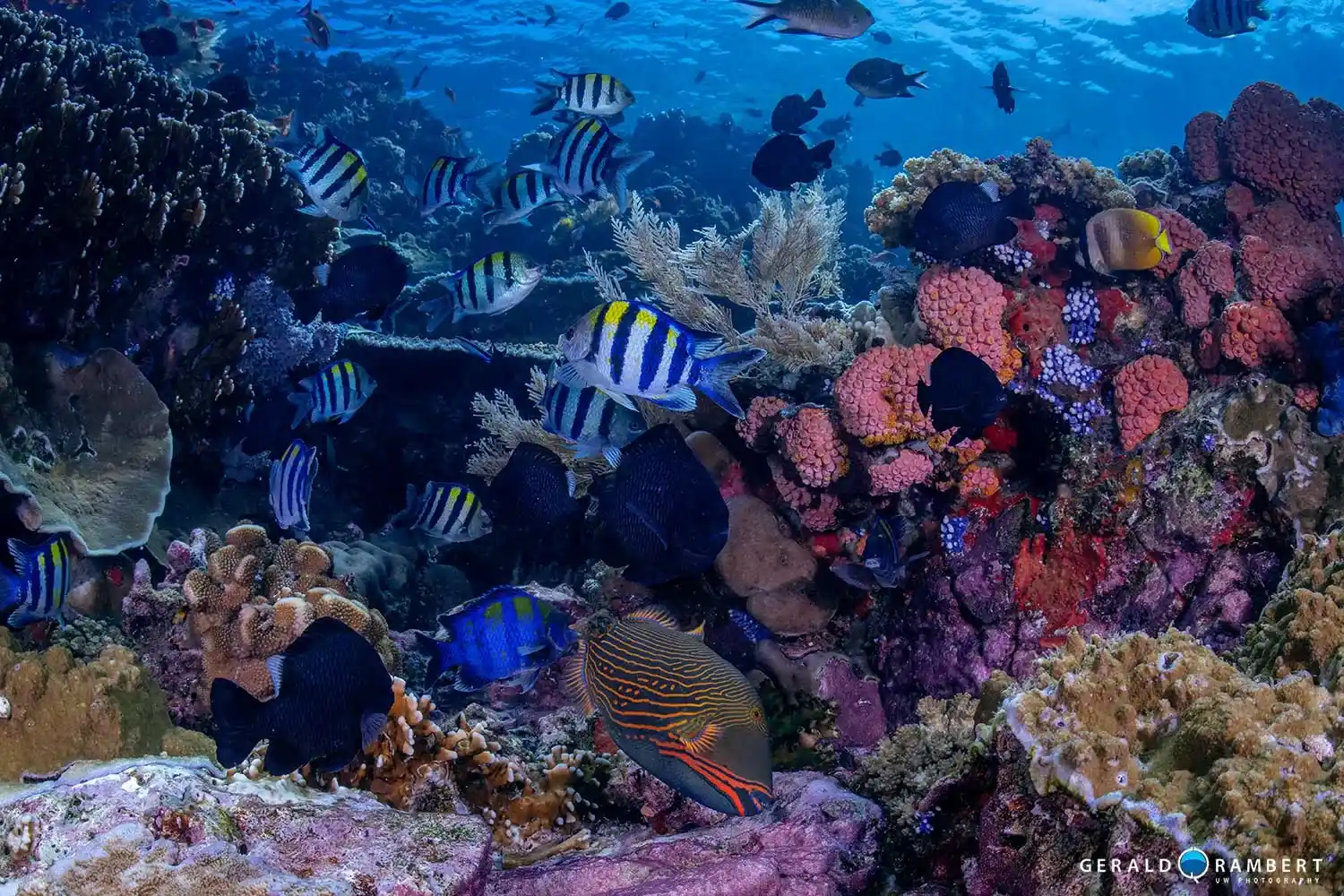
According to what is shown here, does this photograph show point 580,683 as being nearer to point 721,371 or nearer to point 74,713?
point 721,371

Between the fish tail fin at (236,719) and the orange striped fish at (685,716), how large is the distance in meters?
1.06

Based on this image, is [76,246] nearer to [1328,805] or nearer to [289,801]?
[289,801]

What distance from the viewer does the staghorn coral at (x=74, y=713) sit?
2922 mm

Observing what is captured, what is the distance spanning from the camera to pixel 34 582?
361 cm

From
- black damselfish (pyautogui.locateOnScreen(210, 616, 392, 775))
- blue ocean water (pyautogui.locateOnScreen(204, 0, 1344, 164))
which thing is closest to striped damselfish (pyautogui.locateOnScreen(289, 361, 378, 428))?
black damselfish (pyautogui.locateOnScreen(210, 616, 392, 775))

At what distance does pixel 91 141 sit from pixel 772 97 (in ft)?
196

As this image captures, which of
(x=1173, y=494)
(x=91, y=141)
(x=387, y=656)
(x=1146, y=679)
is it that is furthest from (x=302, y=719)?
(x=91, y=141)

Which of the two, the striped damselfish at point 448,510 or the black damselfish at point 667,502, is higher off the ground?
Answer: the black damselfish at point 667,502

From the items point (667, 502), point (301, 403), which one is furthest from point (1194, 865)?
point (301, 403)

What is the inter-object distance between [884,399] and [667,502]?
5.80 feet

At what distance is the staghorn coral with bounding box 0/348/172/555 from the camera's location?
181 inches

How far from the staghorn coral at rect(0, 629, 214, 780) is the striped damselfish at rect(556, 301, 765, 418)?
8.07 feet

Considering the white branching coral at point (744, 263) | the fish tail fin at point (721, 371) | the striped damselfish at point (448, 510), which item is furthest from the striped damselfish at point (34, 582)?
the white branching coral at point (744, 263)

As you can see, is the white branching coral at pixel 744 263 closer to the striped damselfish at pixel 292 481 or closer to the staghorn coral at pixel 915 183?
the staghorn coral at pixel 915 183
